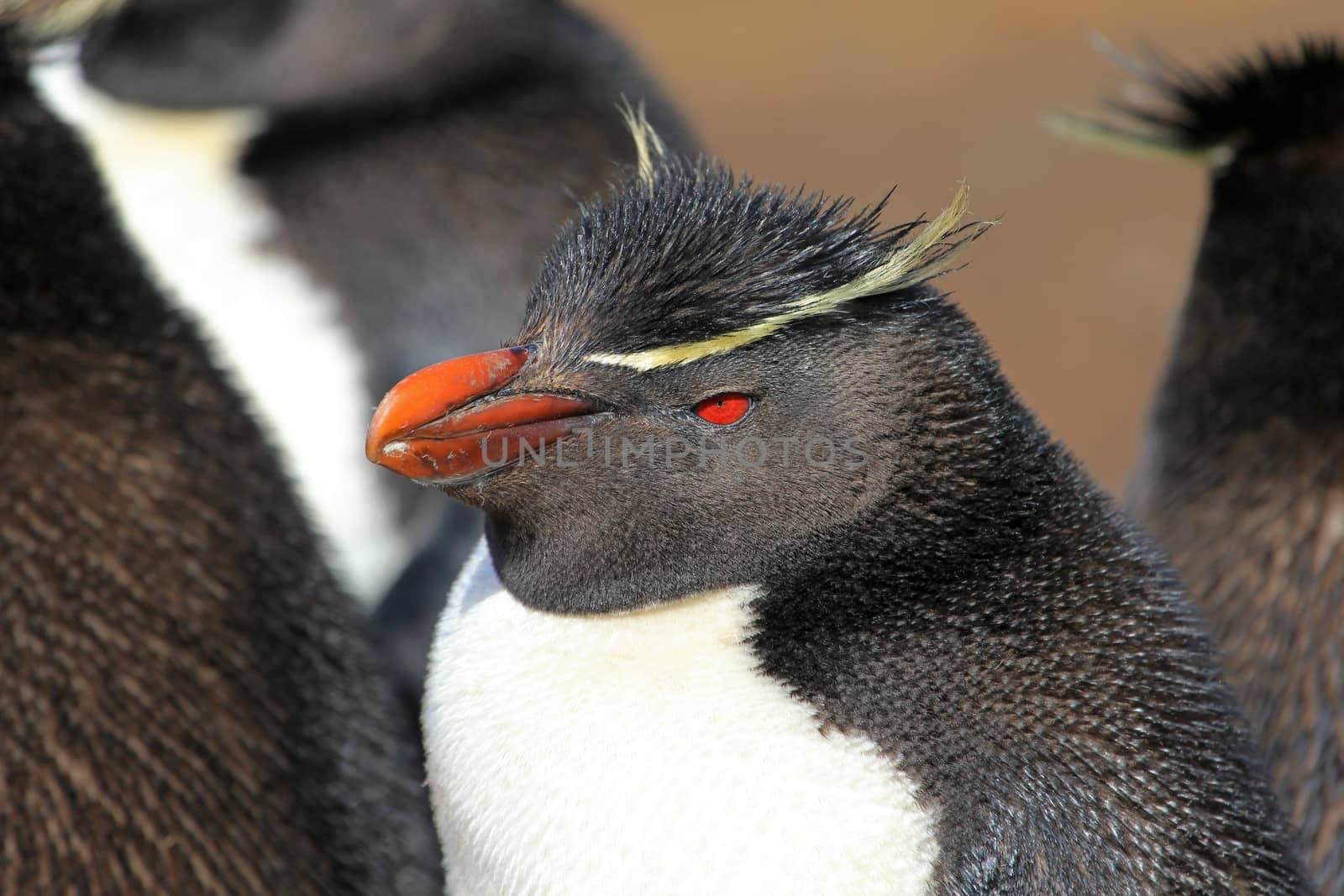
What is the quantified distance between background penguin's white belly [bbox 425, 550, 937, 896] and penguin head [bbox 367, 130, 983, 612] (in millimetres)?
59

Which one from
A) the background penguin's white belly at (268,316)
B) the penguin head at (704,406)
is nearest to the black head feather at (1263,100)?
the penguin head at (704,406)

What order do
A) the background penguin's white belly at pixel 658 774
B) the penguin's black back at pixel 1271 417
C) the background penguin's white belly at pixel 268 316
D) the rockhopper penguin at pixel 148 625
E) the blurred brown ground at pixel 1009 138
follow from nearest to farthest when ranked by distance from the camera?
the background penguin's white belly at pixel 658 774, the rockhopper penguin at pixel 148 625, the penguin's black back at pixel 1271 417, the background penguin's white belly at pixel 268 316, the blurred brown ground at pixel 1009 138

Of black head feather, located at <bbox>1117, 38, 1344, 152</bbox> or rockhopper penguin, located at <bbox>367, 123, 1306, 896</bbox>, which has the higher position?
black head feather, located at <bbox>1117, 38, 1344, 152</bbox>

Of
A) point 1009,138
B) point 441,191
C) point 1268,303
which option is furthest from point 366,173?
point 1009,138

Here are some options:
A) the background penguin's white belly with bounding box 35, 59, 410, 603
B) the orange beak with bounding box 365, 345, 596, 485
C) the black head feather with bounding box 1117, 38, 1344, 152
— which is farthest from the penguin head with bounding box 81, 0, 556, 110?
the orange beak with bounding box 365, 345, 596, 485

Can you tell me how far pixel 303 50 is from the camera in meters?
4.18

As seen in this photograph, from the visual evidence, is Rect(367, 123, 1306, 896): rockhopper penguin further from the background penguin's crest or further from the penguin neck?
the background penguin's crest

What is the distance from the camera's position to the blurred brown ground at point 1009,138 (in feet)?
27.9

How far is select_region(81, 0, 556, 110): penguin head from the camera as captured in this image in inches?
163

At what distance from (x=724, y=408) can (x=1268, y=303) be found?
187cm

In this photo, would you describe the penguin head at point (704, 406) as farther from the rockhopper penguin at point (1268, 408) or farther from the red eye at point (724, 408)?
the rockhopper penguin at point (1268, 408)

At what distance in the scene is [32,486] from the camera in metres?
2.34

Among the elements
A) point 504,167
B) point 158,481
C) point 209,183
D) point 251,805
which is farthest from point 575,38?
point 251,805

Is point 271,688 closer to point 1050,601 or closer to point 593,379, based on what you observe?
point 593,379
